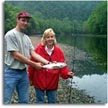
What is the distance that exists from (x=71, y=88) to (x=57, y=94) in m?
0.17

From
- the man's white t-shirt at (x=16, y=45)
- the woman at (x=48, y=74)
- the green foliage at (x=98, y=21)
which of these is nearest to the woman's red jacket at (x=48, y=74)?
the woman at (x=48, y=74)

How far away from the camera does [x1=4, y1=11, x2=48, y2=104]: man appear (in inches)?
90.7

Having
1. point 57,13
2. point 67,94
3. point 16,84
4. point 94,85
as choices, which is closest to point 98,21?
point 57,13

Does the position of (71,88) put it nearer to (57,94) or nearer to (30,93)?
(57,94)

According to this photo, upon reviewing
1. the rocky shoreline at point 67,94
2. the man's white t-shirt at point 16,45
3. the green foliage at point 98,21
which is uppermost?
the green foliage at point 98,21

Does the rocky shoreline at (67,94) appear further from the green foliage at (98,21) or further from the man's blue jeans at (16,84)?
the green foliage at (98,21)

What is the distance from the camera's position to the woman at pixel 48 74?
2451 mm

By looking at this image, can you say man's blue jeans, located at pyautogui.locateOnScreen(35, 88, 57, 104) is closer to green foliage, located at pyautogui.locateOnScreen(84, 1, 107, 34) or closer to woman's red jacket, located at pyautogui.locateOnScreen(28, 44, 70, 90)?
woman's red jacket, located at pyautogui.locateOnScreen(28, 44, 70, 90)

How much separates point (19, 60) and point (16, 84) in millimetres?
223

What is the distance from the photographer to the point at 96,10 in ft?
8.15

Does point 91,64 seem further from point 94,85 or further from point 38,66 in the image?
point 38,66

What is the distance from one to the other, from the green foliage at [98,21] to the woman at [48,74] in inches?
12.9

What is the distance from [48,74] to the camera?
2.48 metres

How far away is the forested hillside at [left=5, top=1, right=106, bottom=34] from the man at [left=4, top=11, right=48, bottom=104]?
10 centimetres
